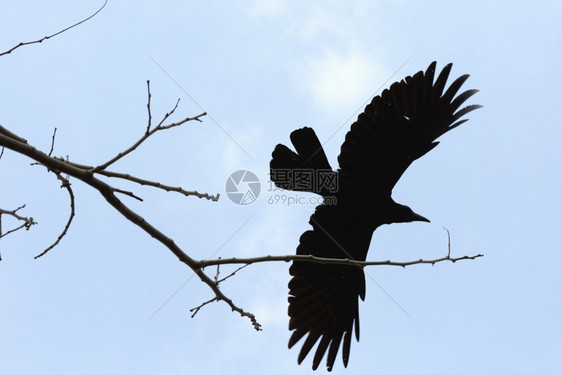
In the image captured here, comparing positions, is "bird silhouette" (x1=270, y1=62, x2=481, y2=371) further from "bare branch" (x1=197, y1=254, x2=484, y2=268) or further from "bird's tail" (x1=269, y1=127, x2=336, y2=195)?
"bare branch" (x1=197, y1=254, x2=484, y2=268)

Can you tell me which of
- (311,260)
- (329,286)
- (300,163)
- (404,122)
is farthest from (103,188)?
(329,286)

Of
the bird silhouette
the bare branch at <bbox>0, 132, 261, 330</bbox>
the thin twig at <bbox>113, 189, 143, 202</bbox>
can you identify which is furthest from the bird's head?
the thin twig at <bbox>113, 189, 143, 202</bbox>

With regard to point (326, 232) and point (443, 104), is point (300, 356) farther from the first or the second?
point (443, 104)

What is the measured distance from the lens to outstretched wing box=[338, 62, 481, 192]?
5.22 metres

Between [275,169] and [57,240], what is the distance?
2.41m

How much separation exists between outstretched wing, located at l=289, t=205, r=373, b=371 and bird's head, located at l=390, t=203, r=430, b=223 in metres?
0.33

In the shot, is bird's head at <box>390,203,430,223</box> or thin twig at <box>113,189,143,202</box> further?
bird's head at <box>390,203,430,223</box>

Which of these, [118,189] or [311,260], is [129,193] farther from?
[311,260]

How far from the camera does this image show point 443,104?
5.27 meters

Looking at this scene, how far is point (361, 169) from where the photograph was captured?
212 inches

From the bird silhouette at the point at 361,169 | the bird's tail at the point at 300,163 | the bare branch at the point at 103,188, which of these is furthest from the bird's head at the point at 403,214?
the bare branch at the point at 103,188

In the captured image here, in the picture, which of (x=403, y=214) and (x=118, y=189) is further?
(x=403, y=214)

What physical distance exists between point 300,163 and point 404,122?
105cm

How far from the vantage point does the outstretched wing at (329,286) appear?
572 cm
